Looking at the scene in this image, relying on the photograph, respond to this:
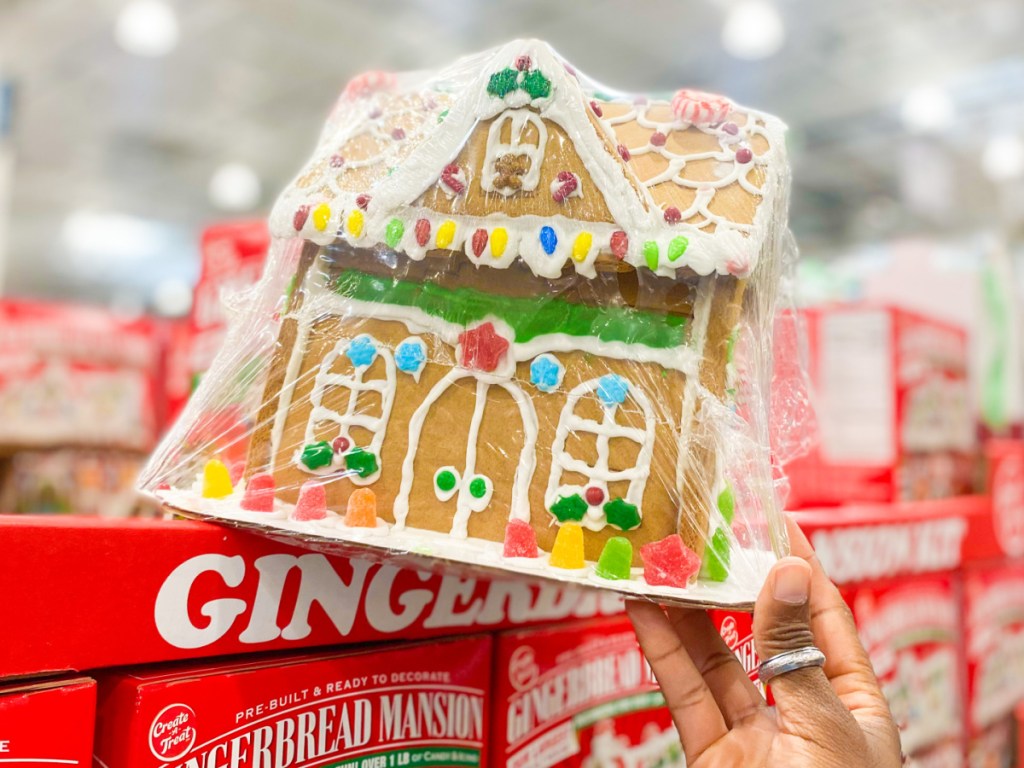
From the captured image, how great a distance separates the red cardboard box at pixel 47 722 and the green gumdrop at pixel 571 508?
0.54 metres

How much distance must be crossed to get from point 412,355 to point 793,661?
567mm

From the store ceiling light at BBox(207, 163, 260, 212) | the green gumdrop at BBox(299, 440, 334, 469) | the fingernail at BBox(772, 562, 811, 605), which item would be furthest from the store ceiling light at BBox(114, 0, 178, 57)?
the fingernail at BBox(772, 562, 811, 605)

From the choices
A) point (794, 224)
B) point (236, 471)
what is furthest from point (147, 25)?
point (794, 224)

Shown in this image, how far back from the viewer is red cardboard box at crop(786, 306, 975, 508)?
7.88 feet

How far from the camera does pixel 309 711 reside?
113 centimetres

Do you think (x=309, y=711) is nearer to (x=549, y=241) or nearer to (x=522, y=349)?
(x=522, y=349)

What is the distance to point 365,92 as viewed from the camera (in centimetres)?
127

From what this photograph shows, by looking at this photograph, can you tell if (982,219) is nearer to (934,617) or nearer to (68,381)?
(934,617)

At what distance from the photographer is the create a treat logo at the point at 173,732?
3.23 feet

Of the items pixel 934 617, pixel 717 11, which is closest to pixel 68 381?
pixel 934 617

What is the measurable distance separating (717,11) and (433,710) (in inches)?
196

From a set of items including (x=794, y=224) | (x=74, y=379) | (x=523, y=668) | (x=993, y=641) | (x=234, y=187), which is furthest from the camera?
(x=794, y=224)

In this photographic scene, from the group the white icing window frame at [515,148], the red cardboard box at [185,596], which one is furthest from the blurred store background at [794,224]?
the white icing window frame at [515,148]

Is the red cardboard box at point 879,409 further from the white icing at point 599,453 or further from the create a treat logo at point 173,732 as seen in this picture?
the create a treat logo at point 173,732
